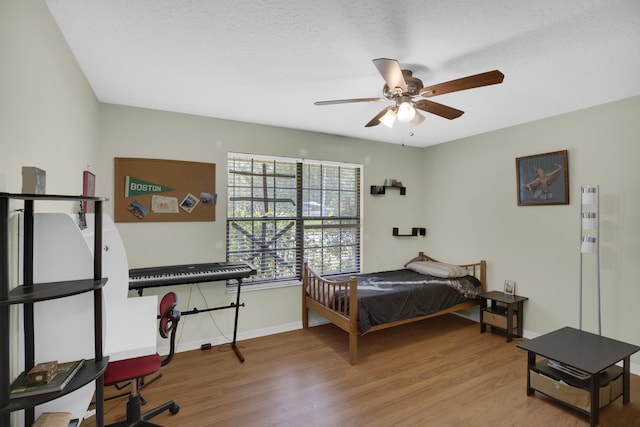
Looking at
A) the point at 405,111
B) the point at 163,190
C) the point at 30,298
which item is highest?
the point at 405,111

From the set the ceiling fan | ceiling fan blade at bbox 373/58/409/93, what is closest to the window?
the ceiling fan

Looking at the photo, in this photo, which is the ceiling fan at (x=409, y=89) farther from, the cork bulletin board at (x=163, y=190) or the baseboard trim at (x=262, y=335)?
the baseboard trim at (x=262, y=335)

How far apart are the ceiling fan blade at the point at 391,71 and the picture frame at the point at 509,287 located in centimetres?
293

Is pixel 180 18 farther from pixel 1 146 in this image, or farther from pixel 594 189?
pixel 594 189

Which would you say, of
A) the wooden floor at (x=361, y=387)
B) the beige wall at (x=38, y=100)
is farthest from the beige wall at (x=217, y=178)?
the beige wall at (x=38, y=100)

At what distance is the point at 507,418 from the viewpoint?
7.22 ft

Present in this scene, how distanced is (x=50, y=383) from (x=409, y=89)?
2.44 meters

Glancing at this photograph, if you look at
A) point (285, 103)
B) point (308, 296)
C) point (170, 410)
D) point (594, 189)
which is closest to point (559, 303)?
point (594, 189)

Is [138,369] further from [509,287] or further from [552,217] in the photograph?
[552,217]

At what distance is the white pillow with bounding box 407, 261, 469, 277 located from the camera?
→ 394 cm

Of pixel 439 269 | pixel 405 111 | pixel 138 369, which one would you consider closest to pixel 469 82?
pixel 405 111

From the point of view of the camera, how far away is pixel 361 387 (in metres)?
2.58

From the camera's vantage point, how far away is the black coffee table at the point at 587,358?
2123 millimetres

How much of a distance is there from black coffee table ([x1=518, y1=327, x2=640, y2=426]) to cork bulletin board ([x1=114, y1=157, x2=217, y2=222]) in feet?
10.4
